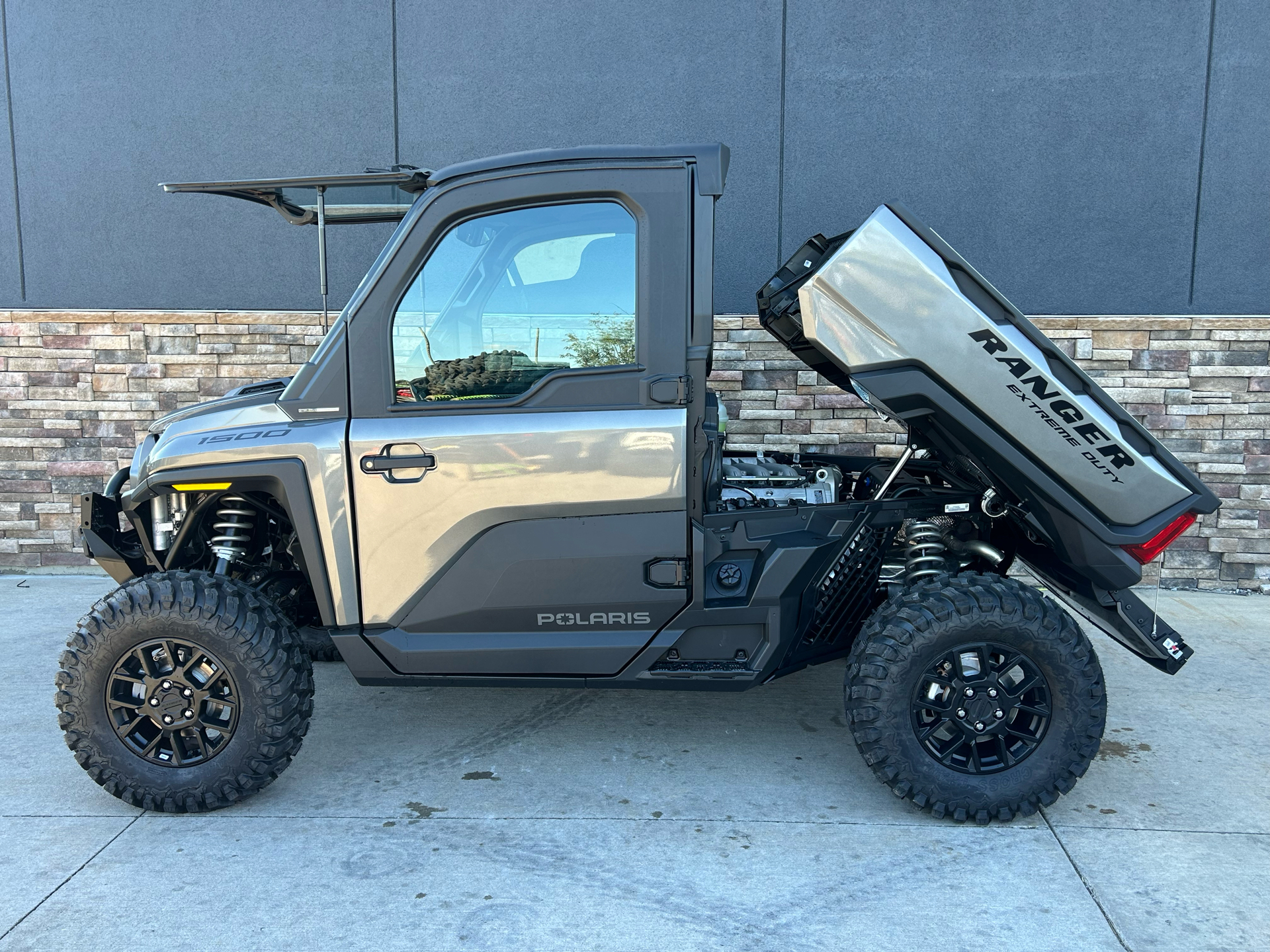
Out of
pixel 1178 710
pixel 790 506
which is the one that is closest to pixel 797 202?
pixel 790 506

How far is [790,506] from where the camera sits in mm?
3551

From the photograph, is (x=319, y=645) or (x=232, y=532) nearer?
(x=232, y=532)

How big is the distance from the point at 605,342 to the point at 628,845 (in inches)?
68.6

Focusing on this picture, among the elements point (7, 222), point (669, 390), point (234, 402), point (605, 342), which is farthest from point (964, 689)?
point (7, 222)

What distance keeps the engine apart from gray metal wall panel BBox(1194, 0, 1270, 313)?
381 centimetres

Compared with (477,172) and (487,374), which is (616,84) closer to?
(477,172)

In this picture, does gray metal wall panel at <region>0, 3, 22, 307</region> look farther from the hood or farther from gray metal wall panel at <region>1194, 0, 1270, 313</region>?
gray metal wall panel at <region>1194, 0, 1270, 313</region>

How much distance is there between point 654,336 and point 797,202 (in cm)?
341

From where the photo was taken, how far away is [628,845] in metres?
3.05

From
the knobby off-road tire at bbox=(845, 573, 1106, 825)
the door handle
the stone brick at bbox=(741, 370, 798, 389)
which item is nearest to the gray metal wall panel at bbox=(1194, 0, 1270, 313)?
the stone brick at bbox=(741, 370, 798, 389)

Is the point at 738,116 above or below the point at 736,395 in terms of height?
above

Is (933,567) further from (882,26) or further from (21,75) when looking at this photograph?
(21,75)

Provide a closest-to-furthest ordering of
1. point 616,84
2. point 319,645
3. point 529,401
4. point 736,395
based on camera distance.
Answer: point 529,401
point 319,645
point 616,84
point 736,395

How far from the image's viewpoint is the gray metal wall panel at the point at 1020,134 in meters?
5.88
